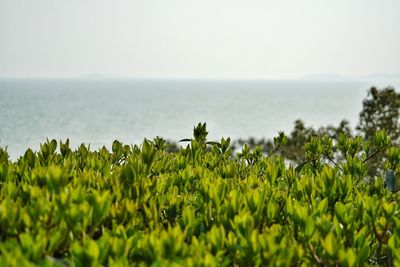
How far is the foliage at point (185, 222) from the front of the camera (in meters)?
1.95

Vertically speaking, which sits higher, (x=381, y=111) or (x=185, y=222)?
(x=185, y=222)

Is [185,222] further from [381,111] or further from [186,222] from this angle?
[381,111]

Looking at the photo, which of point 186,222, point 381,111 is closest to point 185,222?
point 186,222

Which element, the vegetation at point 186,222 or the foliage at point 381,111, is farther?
the foliage at point 381,111

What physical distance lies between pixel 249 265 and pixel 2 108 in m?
199

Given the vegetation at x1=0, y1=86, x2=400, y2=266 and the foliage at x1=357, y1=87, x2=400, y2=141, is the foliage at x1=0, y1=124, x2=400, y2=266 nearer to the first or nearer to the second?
the vegetation at x1=0, y1=86, x2=400, y2=266

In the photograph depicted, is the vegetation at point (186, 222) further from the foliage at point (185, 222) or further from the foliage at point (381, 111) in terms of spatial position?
the foliage at point (381, 111)

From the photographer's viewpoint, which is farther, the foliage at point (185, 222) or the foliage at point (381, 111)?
the foliage at point (381, 111)

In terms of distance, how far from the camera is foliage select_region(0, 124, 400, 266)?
76.9 inches

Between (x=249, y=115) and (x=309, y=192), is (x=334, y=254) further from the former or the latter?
(x=249, y=115)

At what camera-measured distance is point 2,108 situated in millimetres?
188375

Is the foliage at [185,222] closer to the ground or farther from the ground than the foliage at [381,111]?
farther from the ground

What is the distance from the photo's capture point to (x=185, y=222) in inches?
92.0

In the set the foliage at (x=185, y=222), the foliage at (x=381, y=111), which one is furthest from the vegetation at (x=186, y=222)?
the foliage at (x=381, y=111)
